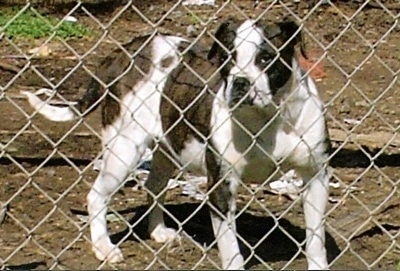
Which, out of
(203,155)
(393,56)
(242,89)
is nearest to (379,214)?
(203,155)

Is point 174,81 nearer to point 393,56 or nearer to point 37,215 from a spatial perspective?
point 37,215

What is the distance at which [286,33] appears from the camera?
452 cm

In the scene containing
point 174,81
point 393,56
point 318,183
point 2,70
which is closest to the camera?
point 318,183

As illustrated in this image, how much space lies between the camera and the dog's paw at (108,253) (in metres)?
4.98

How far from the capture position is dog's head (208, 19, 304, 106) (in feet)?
13.9

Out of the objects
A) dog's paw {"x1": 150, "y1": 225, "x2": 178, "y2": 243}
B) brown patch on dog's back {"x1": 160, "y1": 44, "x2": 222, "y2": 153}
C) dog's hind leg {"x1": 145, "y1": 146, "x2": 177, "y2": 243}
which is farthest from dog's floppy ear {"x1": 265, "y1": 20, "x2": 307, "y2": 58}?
dog's paw {"x1": 150, "y1": 225, "x2": 178, "y2": 243}

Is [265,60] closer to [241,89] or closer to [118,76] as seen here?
[241,89]

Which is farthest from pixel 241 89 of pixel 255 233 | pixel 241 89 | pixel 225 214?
pixel 255 233

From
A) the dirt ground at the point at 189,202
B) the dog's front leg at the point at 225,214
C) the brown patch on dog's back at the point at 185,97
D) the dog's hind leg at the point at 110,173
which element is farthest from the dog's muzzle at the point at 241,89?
the dog's hind leg at the point at 110,173

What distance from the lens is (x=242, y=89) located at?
13.9 feet

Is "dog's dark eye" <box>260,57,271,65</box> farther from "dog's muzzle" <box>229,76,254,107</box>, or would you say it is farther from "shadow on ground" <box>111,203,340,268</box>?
"shadow on ground" <box>111,203,340,268</box>

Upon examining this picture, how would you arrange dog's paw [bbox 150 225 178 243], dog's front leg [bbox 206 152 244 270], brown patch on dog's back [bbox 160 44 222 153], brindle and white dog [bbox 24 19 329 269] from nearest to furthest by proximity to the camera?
brindle and white dog [bbox 24 19 329 269], dog's front leg [bbox 206 152 244 270], brown patch on dog's back [bbox 160 44 222 153], dog's paw [bbox 150 225 178 243]

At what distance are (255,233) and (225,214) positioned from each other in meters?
0.82

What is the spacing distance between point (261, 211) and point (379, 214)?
0.63 meters
